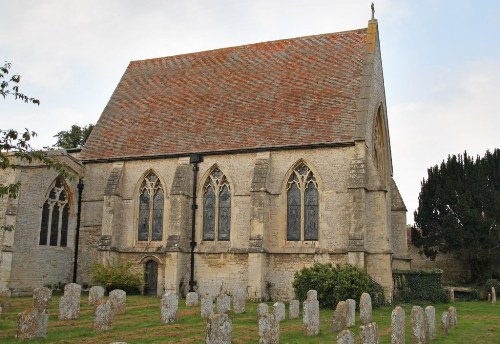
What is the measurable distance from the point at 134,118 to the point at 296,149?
363 inches

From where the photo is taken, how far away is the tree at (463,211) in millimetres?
29953

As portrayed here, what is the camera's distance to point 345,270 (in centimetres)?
1927

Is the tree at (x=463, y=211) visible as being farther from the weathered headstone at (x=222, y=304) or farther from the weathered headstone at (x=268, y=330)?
the weathered headstone at (x=268, y=330)

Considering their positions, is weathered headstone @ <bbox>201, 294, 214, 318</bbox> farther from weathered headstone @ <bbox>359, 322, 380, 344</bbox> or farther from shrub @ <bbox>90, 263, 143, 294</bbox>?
shrub @ <bbox>90, 263, 143, 294</bbox>

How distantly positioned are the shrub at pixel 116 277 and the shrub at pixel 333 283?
729 cm

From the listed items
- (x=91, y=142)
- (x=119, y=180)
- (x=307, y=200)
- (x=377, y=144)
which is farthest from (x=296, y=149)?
(x=91, y=142)

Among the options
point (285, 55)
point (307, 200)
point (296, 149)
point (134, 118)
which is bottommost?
point (307, 200)

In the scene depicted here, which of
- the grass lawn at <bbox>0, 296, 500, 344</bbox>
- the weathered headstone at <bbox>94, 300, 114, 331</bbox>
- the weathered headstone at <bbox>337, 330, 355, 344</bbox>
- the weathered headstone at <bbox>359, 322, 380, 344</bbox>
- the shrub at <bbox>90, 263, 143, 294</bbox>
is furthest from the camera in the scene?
the shrub at <bbox>90, 263, 143, 294</bbox>

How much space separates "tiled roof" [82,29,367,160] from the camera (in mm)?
23406

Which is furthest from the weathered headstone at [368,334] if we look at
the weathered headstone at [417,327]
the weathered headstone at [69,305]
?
the weathered headstone at [69,305]

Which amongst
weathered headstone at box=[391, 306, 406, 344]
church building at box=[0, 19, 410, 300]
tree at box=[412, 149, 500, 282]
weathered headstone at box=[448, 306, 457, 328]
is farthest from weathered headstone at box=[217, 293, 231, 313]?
tree at box=[412, 149, 500, 282]

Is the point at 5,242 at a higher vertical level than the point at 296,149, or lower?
lower

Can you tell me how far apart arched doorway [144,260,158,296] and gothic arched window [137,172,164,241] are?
118 centimetres

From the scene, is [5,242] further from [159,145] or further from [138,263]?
[159,145]
